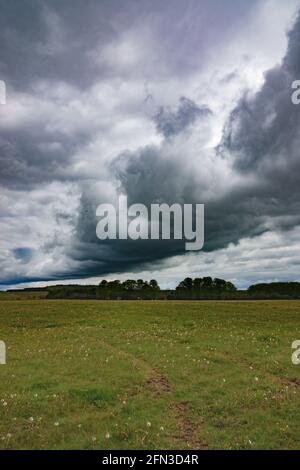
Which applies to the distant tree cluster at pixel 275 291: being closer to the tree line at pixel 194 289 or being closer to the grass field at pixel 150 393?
the tree line at pixel 194 289

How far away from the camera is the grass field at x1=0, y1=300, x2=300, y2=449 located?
44.4 ft

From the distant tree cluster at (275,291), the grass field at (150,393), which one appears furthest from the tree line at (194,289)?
the grass field at (150,393)

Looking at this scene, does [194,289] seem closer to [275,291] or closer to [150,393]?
[275,291]

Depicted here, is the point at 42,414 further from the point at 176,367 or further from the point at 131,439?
the point at 176,367

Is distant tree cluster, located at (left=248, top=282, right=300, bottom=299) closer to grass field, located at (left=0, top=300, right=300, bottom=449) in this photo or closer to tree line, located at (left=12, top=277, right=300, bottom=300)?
tree line, located at (left=12, top=277, right=300, bottom=300)

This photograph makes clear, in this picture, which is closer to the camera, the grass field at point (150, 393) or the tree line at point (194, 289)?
the grass field at point (150, 393)

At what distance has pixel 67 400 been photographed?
683 inches

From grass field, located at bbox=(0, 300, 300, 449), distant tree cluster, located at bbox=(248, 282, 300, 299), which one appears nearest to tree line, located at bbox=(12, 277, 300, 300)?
distant tree cluster, located at bbox=(248, 282, 300, 299)

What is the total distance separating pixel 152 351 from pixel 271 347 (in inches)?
352

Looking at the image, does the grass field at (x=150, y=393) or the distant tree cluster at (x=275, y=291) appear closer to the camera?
the grass field at (x=150, y=393)

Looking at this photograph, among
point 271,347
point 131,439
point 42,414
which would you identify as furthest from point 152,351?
point 131,439

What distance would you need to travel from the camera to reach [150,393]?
18.4 m

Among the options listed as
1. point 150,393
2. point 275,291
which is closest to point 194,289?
point 275,291

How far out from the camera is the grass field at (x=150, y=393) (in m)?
13.5
